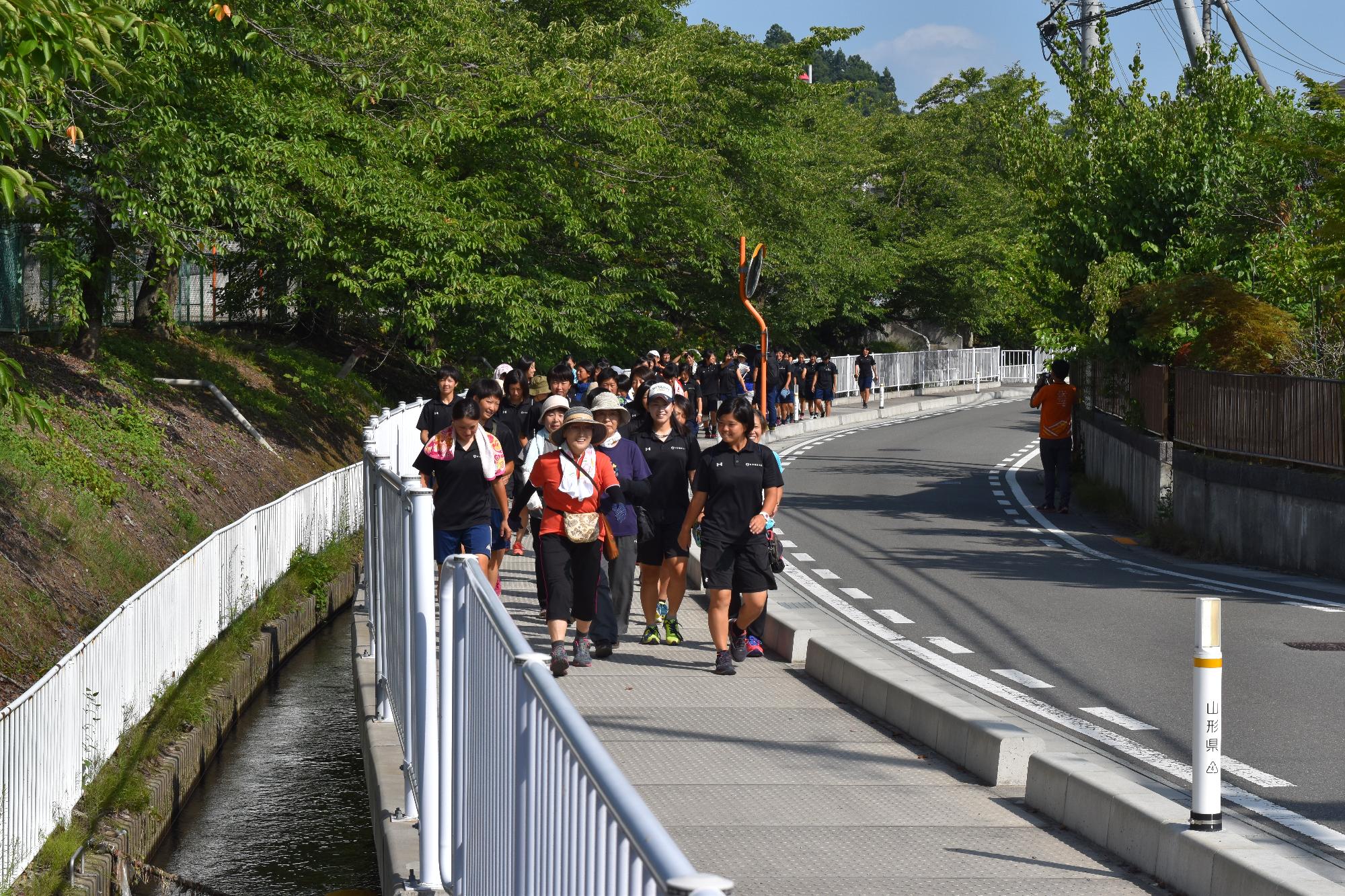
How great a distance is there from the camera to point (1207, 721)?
595 centimetres

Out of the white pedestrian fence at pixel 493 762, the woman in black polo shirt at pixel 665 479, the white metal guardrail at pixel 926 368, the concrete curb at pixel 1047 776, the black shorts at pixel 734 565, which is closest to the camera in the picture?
the white pedestrian fence at pixel 493 762

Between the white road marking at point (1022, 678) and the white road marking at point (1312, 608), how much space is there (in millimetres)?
3630

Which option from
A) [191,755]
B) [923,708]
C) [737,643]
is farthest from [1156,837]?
[191,755]

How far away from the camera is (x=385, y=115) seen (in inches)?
858

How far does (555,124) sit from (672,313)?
1715cm

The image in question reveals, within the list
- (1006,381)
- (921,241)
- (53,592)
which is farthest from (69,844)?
(1006,381)

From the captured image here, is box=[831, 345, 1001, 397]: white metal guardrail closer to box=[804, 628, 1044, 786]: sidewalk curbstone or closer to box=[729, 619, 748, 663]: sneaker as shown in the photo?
box=[729, 619, 748, 663]: sneaker

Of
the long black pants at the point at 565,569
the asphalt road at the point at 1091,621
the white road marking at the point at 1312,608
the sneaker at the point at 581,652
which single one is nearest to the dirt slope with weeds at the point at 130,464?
the long black pants at the point at 565,569

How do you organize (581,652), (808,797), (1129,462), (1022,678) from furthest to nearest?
(1129,462) < (581,652) < (1022,678) < (808,797)

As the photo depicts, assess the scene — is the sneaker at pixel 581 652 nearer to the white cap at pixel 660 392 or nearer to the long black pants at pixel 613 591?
the long black pants at pixel 613 591

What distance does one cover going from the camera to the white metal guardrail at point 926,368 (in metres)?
49.5

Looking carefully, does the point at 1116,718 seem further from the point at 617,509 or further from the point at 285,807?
the point at 285,807

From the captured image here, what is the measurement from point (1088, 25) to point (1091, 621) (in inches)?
879

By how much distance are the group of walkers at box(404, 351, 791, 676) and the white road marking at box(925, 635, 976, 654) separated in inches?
56.2
